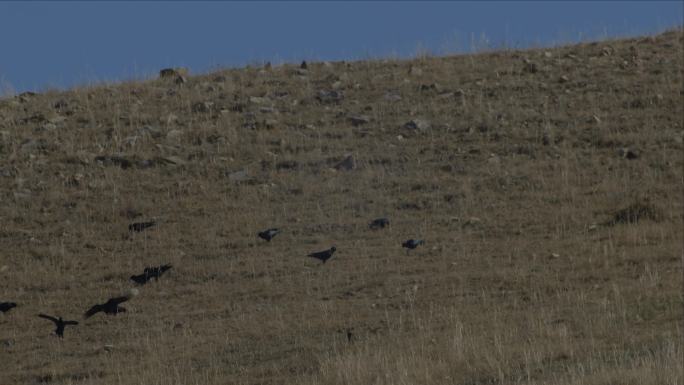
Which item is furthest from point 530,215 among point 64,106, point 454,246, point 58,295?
point 64,106

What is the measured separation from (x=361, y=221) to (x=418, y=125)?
155 inches

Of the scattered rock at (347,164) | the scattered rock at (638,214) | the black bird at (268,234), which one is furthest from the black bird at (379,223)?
the scattered rock at (638,214)

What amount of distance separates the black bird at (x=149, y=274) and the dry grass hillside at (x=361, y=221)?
9cm

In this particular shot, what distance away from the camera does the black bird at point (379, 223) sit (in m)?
16.2

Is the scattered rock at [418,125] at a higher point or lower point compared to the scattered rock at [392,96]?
lower

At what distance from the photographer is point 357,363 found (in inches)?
410

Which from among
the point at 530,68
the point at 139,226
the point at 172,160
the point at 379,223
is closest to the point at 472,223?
the point at 379,223

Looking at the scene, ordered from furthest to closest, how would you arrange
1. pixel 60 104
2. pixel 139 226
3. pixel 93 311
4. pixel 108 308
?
pixel 60 104 < pixel 139 226 < pixel 108 308 < pixel 93 311

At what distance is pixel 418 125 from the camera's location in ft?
65.7

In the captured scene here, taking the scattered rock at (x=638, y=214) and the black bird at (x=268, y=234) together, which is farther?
the scattered rock at (x=638, y=214)

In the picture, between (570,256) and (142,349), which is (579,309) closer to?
(570,256)

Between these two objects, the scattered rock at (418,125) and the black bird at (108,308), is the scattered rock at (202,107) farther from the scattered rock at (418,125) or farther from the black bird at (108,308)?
the black bird at (108,308)

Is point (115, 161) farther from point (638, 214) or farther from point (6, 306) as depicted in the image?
point (638, 214)

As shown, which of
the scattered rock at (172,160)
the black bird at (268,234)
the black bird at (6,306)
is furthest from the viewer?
the scattered rock at (172,160)
